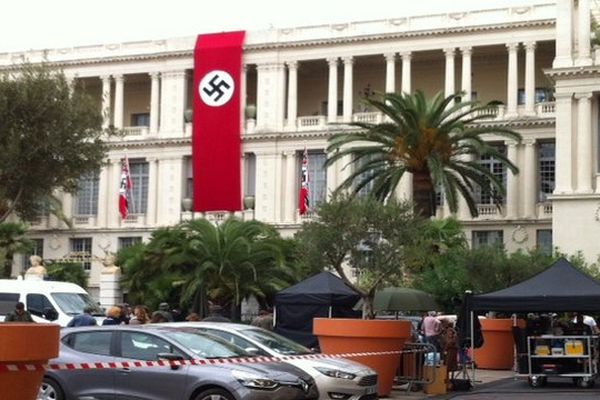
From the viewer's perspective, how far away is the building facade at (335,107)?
49438 millimetres

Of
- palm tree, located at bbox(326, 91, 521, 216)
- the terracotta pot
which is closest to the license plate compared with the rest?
the terracotta pot

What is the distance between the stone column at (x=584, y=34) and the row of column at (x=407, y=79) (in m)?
6.00

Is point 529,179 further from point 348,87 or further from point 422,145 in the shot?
point 422,145

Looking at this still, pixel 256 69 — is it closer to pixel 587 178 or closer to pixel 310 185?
pixel 310 185

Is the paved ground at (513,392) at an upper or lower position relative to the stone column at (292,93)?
lower

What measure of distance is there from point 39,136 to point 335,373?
527 inches

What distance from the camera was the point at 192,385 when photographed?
16.0m

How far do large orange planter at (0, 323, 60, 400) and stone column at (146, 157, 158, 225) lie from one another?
5252cm

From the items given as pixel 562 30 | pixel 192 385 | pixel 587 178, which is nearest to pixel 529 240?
pixel 587 178

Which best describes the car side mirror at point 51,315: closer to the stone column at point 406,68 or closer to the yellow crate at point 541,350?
the yellow crate at point 541,350

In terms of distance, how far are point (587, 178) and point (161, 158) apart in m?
24.8


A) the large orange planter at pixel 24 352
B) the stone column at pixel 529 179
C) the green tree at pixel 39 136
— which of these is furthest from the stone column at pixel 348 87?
the large orange planter at pixel 24 352

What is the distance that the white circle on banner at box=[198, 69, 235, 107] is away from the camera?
2416 inches

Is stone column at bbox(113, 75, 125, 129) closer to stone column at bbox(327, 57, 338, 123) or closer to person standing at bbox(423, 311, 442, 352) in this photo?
stone column at bbox(327, 57, 338, 123)
